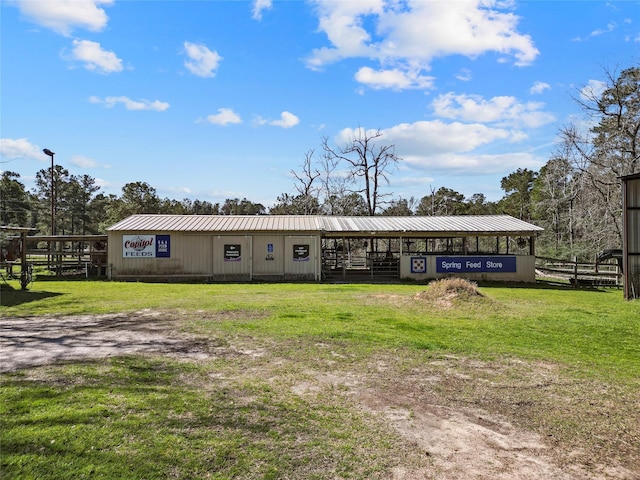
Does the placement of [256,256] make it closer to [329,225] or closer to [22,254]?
[329,225]

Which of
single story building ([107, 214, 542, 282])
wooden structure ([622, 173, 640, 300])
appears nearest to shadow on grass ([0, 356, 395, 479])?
wooden structure ([622, 173, 640, 300])

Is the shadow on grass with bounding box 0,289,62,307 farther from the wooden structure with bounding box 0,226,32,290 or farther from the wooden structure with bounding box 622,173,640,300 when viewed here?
the wooden structure with bounding box 622,173,640,300

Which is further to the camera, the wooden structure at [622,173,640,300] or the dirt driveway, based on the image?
the wooden structure at [622,173,640,300]

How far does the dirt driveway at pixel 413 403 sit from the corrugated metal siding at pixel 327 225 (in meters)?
12.4

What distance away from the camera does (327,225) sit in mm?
22109

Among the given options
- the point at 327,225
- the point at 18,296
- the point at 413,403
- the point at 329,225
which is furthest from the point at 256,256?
the point at 413,403

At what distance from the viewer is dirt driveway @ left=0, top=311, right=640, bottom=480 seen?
323 centimetres

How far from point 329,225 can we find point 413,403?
58.4 ft

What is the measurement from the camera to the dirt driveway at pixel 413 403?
323 centimetres

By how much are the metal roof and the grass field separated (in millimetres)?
11842

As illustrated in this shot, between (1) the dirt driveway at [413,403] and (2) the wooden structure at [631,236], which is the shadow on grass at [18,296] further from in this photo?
(2) the wooden structure at [631,236]

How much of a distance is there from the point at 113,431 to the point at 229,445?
1.04 m

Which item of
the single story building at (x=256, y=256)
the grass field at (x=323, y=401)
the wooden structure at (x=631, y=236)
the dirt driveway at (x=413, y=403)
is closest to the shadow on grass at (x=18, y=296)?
the dirt driveway at (x=413, y=403)

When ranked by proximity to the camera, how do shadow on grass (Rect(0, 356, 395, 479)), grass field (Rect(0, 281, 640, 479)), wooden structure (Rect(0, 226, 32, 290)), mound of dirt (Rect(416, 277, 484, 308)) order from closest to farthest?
1. shadow on grass (Rect(0, 356, 395, 479))
2. grass field (Rect(0, 281, 640, 479))
3. mound of dirt (Rect(416, 277, 484, 308))
4. wooden structure (Rect(0, 226, 32, 290))
